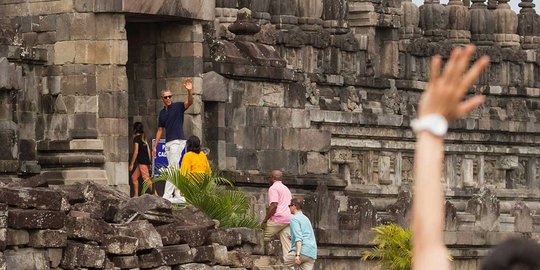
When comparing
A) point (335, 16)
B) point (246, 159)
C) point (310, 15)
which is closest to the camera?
point (246, 159)

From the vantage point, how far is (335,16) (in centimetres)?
4347

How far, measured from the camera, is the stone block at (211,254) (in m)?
19.7

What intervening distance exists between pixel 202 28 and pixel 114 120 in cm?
265

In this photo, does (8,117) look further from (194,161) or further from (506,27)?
(506,27)

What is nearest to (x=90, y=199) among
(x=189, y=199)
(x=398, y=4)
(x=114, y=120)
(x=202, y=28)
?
(x=189, y=199)

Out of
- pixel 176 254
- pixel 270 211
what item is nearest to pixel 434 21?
pixel 270 211

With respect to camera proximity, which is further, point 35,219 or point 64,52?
point 64,52

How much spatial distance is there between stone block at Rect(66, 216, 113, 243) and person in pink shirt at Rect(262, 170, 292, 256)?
527 centimetres

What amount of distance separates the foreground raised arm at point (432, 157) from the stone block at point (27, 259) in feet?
33.8

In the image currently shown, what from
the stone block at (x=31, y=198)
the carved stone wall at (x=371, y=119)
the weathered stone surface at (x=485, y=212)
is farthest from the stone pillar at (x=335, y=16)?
the stone block at (x=31, y=198)

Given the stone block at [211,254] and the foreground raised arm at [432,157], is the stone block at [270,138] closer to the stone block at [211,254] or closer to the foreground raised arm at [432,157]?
the stone block at [211,254]

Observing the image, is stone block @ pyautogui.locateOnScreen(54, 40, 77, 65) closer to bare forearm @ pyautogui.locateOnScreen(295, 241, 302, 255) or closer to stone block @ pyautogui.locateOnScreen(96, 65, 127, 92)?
stone block @ pyautogui.locateOnScreen(96, 65, 127, 92)

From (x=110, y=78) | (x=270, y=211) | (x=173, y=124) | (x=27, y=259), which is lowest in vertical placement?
(x=27, y=259)

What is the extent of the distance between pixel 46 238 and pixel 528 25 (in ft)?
122
